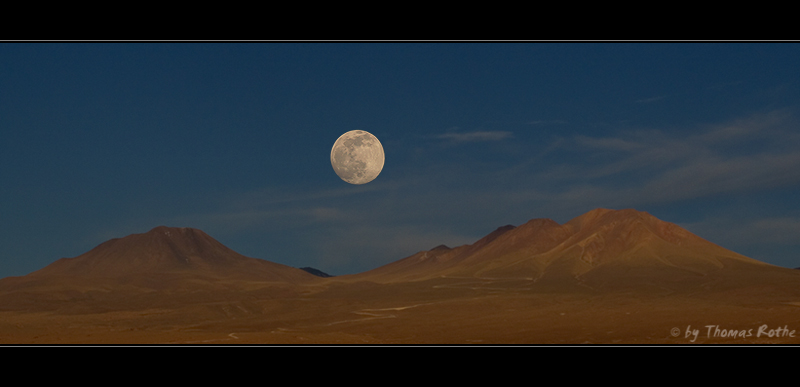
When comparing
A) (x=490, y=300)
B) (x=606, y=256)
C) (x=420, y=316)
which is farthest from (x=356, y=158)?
(x=606, y=256)

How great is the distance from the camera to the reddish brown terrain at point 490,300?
5203cm

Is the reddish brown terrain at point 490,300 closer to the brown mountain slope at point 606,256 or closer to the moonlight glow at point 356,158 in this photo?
the brown mountain slope at point 606,256

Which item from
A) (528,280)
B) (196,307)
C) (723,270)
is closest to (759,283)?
(723,270)

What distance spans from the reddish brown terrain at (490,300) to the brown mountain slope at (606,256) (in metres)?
0.37

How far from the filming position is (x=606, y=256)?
13212 centimetres

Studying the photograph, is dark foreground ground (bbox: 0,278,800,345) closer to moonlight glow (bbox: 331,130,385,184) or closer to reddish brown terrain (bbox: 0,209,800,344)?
reddish brown terrain (bbox: 0,209,800,344)

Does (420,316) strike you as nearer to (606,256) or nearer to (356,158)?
(356,158)

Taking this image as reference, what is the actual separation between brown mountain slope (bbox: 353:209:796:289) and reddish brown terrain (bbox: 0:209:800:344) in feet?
1.20

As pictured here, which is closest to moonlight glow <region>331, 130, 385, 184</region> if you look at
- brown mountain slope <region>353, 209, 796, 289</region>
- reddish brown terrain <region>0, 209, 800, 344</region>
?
reddish brown terrain <region>0, 209, 800, 344</region>

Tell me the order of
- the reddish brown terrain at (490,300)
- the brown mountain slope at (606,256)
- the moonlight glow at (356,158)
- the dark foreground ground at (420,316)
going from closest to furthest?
→ 1. the dark foreground ground at (420,316)
2. the reddish brown terrain at (490,300)
3. the moonlight glow at (356,158)
4. the brown mountain slope at (606,256)

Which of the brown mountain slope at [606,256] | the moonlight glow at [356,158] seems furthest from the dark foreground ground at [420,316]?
the moonlight glow at [356,158]

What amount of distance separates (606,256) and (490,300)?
52.9 m

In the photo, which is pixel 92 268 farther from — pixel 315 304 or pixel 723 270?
pixel 723 270

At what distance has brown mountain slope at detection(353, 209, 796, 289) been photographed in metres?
112
